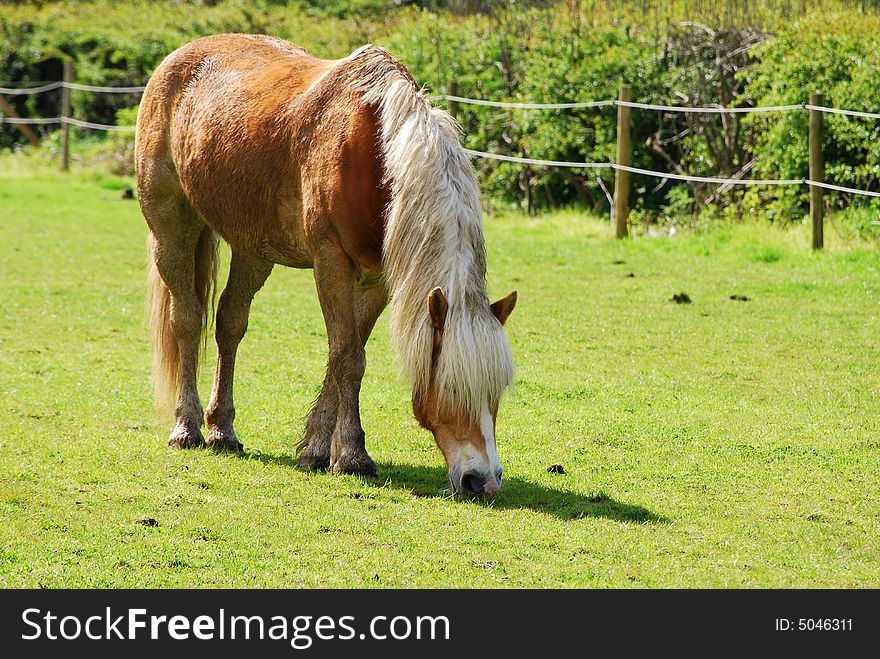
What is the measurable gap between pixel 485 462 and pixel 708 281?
6.80 m

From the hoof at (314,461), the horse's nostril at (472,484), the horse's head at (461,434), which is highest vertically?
the horse's head at (461,434)

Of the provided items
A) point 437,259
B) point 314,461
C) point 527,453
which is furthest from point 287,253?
point 527,453

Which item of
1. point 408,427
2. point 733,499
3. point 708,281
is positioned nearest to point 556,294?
point 708,281

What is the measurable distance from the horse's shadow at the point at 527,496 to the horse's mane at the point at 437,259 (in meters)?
0.53

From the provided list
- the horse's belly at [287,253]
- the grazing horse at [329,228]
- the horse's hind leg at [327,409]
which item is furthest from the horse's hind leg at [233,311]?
the horse's hind leg at [327,409]

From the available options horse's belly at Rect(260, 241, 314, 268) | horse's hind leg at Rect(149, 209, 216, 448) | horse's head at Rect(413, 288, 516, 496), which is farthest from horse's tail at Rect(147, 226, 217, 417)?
horse's head at Rect(413, 288, 516, 496)

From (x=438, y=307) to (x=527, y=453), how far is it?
1.44 m

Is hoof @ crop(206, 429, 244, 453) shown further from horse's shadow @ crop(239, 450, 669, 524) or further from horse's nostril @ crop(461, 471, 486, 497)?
horse's nostril @ crop(461, 471, 486, 497)

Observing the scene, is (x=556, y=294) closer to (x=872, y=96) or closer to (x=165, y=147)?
(x=872, y=96)

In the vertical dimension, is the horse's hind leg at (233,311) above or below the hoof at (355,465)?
above

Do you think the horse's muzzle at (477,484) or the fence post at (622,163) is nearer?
the horse's muzzle at (477,484)

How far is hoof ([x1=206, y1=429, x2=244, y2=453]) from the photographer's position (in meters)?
6.22

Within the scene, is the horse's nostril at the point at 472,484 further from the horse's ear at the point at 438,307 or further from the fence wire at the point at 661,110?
the fence wire at the point at 661,110

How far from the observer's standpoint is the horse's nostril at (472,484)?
4.93 m
